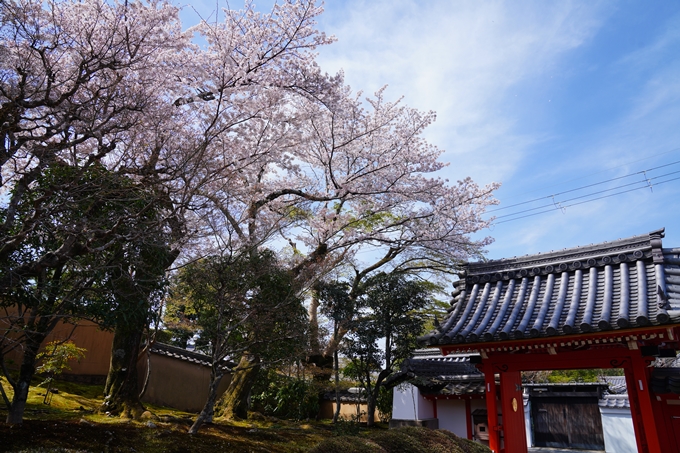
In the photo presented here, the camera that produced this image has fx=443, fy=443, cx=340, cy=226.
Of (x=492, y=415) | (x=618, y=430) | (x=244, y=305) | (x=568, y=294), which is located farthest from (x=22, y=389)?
(x=618, y=430)

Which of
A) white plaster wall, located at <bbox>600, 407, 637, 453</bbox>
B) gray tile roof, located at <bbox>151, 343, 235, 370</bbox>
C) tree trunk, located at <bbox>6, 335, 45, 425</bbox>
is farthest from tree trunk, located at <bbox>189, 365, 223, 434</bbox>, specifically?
white plaster wall, located at <bbox>600, 407, 637, 453</bbox>

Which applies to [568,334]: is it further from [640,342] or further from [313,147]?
[313,147]

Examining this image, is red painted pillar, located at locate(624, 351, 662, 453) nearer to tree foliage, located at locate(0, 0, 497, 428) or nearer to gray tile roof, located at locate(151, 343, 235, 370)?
tree foliage, located at locate(0, 0, 497, 428)

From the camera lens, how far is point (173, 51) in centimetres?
784

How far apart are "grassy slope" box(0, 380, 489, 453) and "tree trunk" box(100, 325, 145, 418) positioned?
1.07 ft

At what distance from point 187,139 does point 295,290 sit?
3539mm

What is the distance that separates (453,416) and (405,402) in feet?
4.67

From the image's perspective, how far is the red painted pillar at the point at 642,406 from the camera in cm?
603

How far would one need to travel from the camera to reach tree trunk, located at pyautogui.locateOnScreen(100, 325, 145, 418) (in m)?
8.02

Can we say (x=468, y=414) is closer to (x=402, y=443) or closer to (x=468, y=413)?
(x=468, y=413)

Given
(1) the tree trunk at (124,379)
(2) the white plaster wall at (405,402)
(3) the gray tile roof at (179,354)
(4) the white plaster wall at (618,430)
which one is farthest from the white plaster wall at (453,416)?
(1) the tree trunk at (124,379)

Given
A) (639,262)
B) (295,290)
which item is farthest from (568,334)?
(295,290)

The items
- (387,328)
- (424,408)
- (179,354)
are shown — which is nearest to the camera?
(387,328)

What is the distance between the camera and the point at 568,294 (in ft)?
24.1
